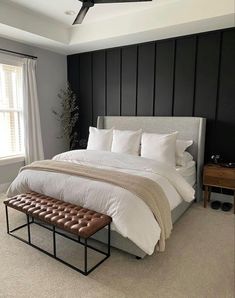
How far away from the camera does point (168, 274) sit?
2004 mm

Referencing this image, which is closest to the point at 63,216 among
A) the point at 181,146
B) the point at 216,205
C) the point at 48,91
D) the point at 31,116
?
the point at 181,146

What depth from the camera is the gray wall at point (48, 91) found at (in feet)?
14.4

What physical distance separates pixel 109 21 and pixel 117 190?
2962 millimetres

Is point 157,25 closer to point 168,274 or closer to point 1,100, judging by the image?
point 1,100

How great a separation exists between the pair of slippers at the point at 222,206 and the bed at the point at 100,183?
0.26 meters

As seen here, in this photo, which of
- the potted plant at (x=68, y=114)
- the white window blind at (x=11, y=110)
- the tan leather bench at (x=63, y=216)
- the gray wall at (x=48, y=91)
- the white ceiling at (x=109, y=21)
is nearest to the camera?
the tan leather bench at (x=63, y=216)

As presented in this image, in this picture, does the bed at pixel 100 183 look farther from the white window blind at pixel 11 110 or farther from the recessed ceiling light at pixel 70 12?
the recessed ceiling light at pixel 70 12

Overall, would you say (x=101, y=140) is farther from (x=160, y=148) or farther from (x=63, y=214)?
(x=63, y=214)

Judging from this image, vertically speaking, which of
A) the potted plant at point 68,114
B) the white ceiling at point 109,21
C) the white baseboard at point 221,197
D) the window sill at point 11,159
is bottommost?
the white baseboard at point 221,197

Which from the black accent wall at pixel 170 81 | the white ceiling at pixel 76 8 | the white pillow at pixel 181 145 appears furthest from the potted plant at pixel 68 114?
the white pillow at pixel 181 145

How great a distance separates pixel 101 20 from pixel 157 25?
1.05m

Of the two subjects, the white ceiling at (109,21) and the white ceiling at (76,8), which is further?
the white ceiling at (76,8)

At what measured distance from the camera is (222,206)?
342 cm

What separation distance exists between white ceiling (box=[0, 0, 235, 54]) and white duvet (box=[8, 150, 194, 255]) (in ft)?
6.54
